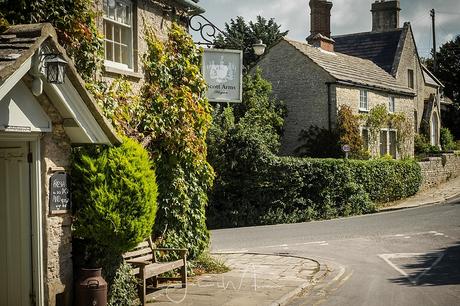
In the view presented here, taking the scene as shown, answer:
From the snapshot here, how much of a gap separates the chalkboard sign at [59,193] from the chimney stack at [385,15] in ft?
141

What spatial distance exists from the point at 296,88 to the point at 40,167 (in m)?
25.4

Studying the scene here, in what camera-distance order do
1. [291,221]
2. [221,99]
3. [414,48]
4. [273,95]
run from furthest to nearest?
[414,48] < [273,95] < [291,221] < [221,99]

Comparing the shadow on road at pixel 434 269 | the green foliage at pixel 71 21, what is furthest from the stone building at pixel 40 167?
the shadow on road at pixel 434 269

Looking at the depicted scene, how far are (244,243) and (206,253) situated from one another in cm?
485

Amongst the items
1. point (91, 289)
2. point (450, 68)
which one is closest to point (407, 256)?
point (91, 289)

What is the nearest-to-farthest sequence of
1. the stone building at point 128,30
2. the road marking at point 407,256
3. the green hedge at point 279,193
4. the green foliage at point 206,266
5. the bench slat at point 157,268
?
1. the bench slat at point 157,268
2. the stone building at point 128,30
3. the road marking at point 407,256
4. the green foliage at point 206,266
5. the green hedge at point 279,193

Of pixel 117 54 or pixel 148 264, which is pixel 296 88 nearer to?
pixel 117 54

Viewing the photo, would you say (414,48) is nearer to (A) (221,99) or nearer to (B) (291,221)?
(B) (291,221)

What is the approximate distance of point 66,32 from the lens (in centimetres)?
945

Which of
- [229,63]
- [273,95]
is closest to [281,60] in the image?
[273,95]

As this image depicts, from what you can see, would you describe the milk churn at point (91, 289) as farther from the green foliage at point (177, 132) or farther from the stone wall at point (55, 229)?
the green foliage at point (177, 132)

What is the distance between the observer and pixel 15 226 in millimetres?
7805

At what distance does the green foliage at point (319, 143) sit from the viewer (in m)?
29.7

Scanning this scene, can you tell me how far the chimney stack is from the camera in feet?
155
